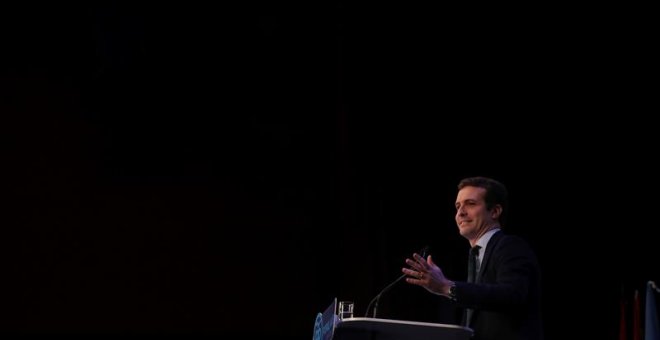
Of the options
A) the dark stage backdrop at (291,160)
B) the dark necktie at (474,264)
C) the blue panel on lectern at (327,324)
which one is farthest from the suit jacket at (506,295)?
the dark stage backdrop at (291,160)

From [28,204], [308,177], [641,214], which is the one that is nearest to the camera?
[641,214]

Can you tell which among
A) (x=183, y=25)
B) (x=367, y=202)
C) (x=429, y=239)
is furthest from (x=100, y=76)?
(x=429, y=239)

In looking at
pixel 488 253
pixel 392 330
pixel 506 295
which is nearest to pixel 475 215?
pixel 488 253

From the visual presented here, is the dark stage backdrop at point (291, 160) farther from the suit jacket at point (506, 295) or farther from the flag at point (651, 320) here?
the suit jacket at point (506, 295)

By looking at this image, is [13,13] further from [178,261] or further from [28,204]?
[178,261]

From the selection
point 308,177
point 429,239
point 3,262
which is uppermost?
point 308,177

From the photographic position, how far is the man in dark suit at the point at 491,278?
2107mm

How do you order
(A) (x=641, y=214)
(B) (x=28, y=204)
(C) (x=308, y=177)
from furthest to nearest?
1. (C) (x=308, y=177)
2. (B) (x=28, y=204)
3. (A) (x=641, y=214)

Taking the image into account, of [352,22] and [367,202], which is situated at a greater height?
[352,22]

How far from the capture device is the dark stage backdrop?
4.55m

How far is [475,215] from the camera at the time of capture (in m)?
2.60

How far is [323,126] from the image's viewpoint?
16.9 ft

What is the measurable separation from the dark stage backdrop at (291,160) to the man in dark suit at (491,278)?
1991 millimetres

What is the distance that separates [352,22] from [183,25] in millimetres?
1218
